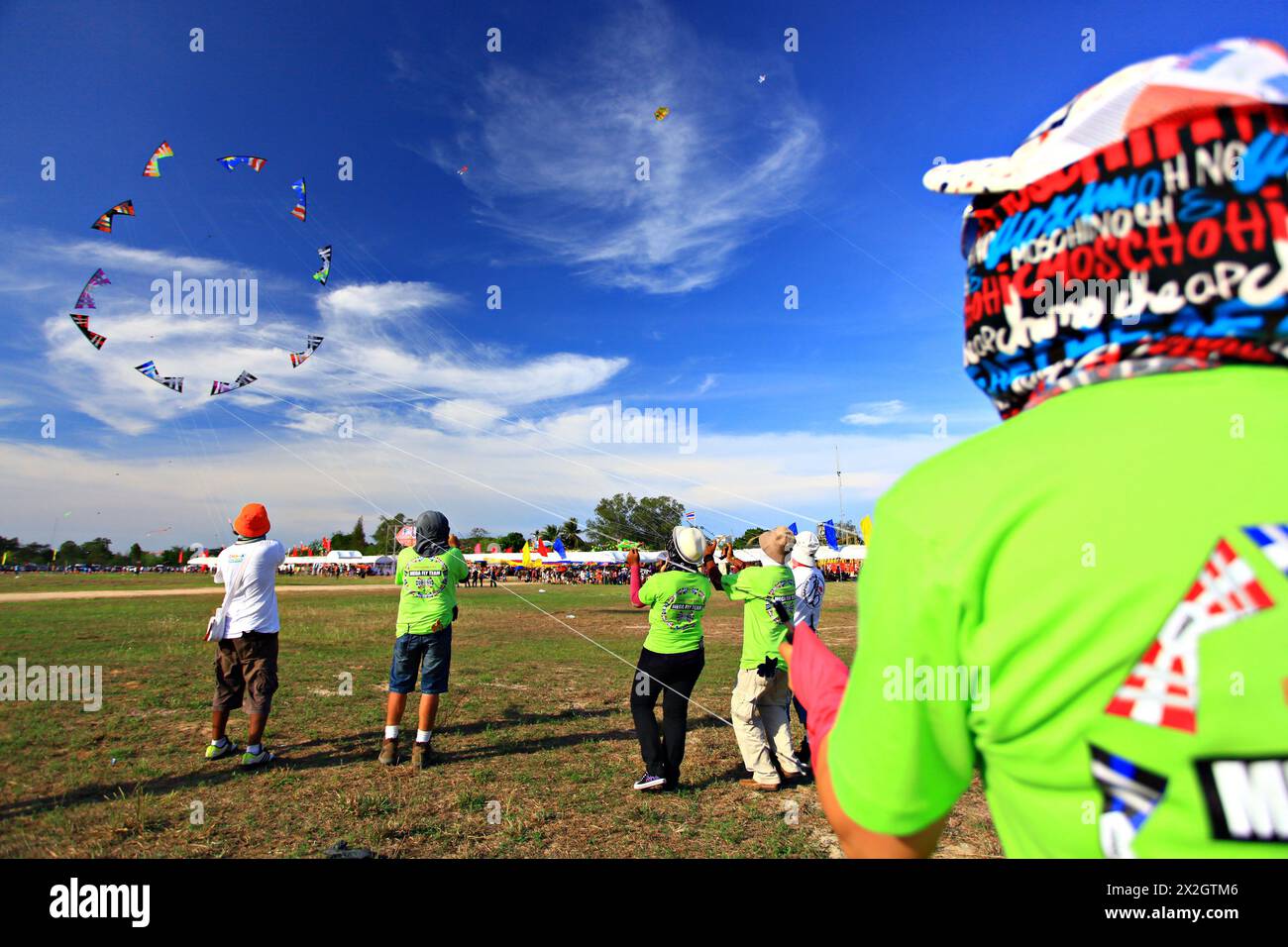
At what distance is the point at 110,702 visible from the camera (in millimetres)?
9422

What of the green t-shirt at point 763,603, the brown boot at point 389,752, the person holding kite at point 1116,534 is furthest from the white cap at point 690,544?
the person holding kite at point 1116,534

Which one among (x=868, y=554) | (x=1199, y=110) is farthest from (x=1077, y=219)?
(x=868, y=554)

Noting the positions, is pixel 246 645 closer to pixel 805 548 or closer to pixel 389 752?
pixel 389 752

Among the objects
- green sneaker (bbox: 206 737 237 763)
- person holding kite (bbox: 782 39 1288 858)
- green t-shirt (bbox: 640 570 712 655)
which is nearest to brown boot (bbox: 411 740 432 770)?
green sneaker (bbox: 206 737 237 763)

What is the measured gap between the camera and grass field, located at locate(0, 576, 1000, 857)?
16.9 ft

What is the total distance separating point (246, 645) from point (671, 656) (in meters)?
4.51

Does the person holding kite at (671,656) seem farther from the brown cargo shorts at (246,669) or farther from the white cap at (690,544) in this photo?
the brown cargo shorts at (246,669)

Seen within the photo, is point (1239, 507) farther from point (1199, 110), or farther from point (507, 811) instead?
point (507, 811)

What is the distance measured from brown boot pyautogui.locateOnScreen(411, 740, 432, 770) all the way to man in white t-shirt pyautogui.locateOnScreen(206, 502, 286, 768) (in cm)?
152

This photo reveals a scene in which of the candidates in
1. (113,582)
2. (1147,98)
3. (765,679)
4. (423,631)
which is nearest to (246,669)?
(423,631)

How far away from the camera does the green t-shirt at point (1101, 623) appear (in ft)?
2.35

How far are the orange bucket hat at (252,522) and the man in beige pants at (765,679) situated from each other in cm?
522

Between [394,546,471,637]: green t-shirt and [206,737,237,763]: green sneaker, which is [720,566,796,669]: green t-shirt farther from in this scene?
[206,737,237,763]: green sneaker

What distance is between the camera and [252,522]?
719cm
